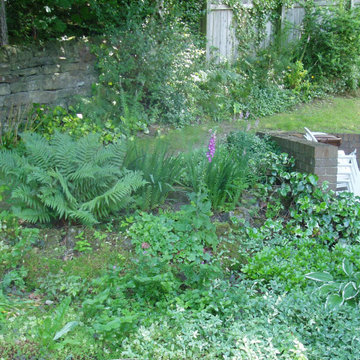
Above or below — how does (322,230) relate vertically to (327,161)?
below

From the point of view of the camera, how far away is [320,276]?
3.40m

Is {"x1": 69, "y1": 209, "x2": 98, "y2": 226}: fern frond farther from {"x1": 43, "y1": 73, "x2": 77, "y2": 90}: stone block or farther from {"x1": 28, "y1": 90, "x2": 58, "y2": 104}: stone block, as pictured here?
{"x1": 43, "y1": 73, "x2": 77, "y2": 90}: stone block

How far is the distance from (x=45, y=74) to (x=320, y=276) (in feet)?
19.1

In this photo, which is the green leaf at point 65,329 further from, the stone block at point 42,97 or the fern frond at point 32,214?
the stone block at point 42,97

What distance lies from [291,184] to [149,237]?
176 cm

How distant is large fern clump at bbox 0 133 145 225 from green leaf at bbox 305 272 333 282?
1558 mm

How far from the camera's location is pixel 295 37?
11.4 m

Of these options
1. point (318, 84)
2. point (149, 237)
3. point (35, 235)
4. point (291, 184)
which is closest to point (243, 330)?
point (149, 237)

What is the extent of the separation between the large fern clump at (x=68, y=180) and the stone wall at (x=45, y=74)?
3.12 meters

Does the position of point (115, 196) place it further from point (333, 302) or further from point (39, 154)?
point (333, 302)

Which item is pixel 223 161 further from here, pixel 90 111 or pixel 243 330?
pixel 90 111

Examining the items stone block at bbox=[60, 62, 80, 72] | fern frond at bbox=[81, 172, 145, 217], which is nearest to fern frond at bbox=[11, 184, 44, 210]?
fern frond at bbox=[81, 172, 145, 217]

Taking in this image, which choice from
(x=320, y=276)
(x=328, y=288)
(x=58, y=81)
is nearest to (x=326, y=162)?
(x=320, y=276)

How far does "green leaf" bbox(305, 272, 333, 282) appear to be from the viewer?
338cm
